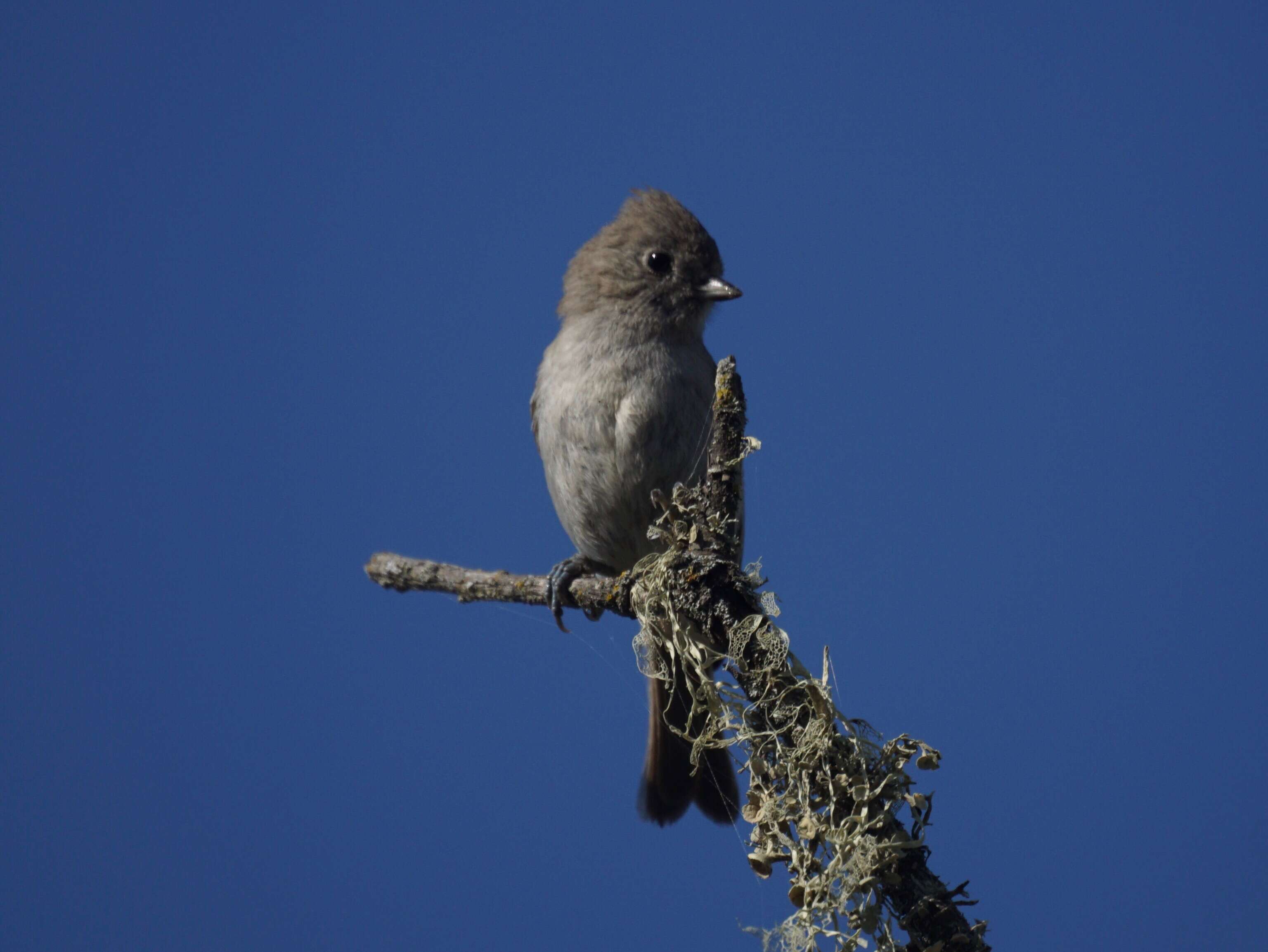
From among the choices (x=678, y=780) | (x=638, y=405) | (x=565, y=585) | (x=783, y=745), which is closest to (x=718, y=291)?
Answer: (x=638, y=405)

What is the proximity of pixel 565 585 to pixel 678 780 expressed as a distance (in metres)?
1.01

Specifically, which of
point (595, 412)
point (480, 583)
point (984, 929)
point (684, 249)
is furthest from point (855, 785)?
point (684, 249)

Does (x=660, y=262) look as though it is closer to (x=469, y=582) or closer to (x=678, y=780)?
(x=469, y=582)

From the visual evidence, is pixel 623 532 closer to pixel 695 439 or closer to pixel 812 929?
pixel 695 439

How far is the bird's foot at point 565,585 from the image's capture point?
4059 mm

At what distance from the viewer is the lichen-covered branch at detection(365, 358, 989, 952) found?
91.2 inches

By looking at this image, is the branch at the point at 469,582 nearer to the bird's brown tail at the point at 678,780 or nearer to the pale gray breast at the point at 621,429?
the pale gray breast at the point at 621,429

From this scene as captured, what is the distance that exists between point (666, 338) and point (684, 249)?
17.3 inches

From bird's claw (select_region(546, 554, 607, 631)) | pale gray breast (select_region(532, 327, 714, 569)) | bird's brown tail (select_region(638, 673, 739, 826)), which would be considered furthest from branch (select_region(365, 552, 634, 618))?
bird's brown tail (select_region(638, 673, 739, 826))

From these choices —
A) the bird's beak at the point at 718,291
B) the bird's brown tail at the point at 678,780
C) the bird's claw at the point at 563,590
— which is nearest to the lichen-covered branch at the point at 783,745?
the bird's claw at the point at 563,590

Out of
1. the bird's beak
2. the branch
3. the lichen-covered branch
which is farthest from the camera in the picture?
the bird's beak

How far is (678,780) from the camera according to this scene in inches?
177

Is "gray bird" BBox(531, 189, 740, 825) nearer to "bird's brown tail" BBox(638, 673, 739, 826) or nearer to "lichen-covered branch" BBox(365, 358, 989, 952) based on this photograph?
"bird's brown tail" BBox(638, 673, 739, 826)

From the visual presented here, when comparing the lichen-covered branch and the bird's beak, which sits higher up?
the bird's beak
